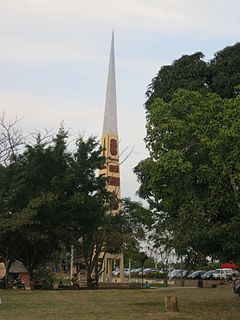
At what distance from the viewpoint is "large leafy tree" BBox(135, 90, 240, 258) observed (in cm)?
1548

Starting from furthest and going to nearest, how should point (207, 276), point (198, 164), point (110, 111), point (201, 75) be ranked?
point (207, 276) < point (110, 111) < point (201, 75) < point (198, 164)

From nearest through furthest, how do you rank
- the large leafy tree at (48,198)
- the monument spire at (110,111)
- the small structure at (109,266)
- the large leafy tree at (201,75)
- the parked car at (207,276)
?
the large leafy tree at (201,75)
the large leafy tree at (48,198)
the small structure at (109,266)
the monument spire at (110,111)
the parked car at (207,276)

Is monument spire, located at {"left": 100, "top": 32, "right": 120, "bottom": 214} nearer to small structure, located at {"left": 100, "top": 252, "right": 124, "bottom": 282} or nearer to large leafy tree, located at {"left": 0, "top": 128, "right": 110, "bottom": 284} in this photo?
small structure, located at {"left": 100, "top": 252, "right": 124, "bottom": 282}

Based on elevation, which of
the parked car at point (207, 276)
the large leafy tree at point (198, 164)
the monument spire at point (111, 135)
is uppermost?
the monument spire at point (111, 135)

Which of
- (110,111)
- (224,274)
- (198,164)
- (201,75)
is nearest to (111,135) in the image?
(110,111)

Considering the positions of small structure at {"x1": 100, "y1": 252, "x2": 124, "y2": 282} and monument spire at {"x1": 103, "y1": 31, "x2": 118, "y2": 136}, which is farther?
monument spire at {"x1": 103, "y1": 31, "x2": 118, "y2": 136}

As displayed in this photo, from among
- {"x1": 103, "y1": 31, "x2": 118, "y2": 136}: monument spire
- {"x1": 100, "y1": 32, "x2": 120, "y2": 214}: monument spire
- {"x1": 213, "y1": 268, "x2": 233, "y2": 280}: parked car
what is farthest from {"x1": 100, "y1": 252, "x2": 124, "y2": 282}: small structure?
{"x1": 103, "y1": 31, "x2": 118, "y2": 136}: monument spire

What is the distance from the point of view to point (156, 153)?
16422 millimetres

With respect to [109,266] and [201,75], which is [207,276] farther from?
[201,75]

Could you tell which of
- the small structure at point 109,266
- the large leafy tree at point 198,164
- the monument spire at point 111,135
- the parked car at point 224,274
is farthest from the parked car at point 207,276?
the large leafy tree at point 198,164

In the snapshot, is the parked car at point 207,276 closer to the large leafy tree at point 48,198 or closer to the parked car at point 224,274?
the parked car at point 224,274

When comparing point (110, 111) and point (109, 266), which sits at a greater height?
point (110, 111)

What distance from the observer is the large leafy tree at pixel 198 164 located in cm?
1548

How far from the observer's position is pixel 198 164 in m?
16.7
